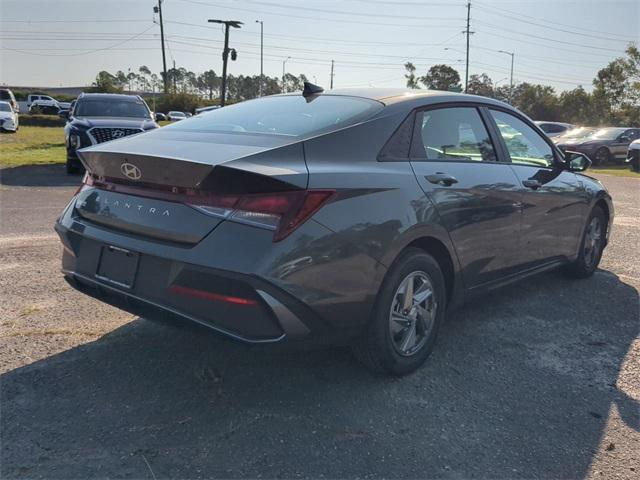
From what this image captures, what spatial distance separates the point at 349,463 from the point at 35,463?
134cm

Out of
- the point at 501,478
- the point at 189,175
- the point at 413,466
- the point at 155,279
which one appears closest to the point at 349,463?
the point at 413,466

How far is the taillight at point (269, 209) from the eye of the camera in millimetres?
2576

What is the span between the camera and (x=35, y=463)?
2416 millimetres

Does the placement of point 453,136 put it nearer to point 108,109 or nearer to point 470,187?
point 470,187

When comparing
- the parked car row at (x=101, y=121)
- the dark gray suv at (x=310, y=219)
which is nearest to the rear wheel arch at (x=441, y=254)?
the dark gray suv at (x=310, y=219)

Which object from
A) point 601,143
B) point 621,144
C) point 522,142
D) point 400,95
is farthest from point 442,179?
point 621,144

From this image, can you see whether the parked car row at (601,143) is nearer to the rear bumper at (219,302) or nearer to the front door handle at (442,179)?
the front door handle at (442,179)

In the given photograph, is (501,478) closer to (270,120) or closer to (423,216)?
(423,216)

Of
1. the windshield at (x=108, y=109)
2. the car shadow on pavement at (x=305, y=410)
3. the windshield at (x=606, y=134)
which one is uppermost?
the windshield at (x=606, y=134)

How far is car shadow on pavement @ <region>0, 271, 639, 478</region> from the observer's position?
8.17 feet

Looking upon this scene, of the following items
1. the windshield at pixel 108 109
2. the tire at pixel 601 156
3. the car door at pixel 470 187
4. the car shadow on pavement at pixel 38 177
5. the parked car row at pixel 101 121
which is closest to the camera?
the car door at pixel 470 187

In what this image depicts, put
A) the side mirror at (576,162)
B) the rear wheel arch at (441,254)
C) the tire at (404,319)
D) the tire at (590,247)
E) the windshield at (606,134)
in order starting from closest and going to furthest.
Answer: the tire at (404,319), the rear wheel arch at (441,254), the side mirror at (576,162), the tire at (590,247), the windshield at (606,134)

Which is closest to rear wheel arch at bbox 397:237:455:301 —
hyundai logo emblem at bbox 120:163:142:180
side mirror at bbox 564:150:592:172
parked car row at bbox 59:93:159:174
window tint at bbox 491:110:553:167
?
window tint at bbox 491:110:553:167

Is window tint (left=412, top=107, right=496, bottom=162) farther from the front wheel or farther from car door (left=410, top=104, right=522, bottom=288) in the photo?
the front wheel
